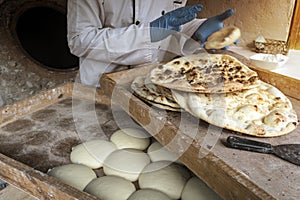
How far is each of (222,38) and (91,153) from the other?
80cm

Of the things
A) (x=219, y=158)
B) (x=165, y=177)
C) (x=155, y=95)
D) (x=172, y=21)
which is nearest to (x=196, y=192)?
(x=165, y=177)

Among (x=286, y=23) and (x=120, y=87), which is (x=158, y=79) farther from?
(x=286, y=23)

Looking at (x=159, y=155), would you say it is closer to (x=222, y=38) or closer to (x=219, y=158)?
(x=219, y=158)

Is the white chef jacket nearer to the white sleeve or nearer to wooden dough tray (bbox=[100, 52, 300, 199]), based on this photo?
the white sleeve

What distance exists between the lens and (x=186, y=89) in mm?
958

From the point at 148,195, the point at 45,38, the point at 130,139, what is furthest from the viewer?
the point at 45,38

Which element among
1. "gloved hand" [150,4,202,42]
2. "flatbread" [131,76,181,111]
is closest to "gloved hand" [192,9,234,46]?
"gloved hand" [150,4,202,42]

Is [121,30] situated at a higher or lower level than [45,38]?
higher

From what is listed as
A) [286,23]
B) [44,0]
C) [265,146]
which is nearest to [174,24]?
[265,146]

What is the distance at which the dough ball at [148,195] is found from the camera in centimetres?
89

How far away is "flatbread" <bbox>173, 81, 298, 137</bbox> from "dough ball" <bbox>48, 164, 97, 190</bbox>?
0.39m

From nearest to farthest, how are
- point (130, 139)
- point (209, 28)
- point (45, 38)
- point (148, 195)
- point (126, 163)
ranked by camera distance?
point (148, 195)
point (126, 163)
point (130, 139)
point (209, 28)
point (45, 38)

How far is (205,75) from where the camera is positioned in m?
1.08

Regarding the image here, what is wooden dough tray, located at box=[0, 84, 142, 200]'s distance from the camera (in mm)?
867
